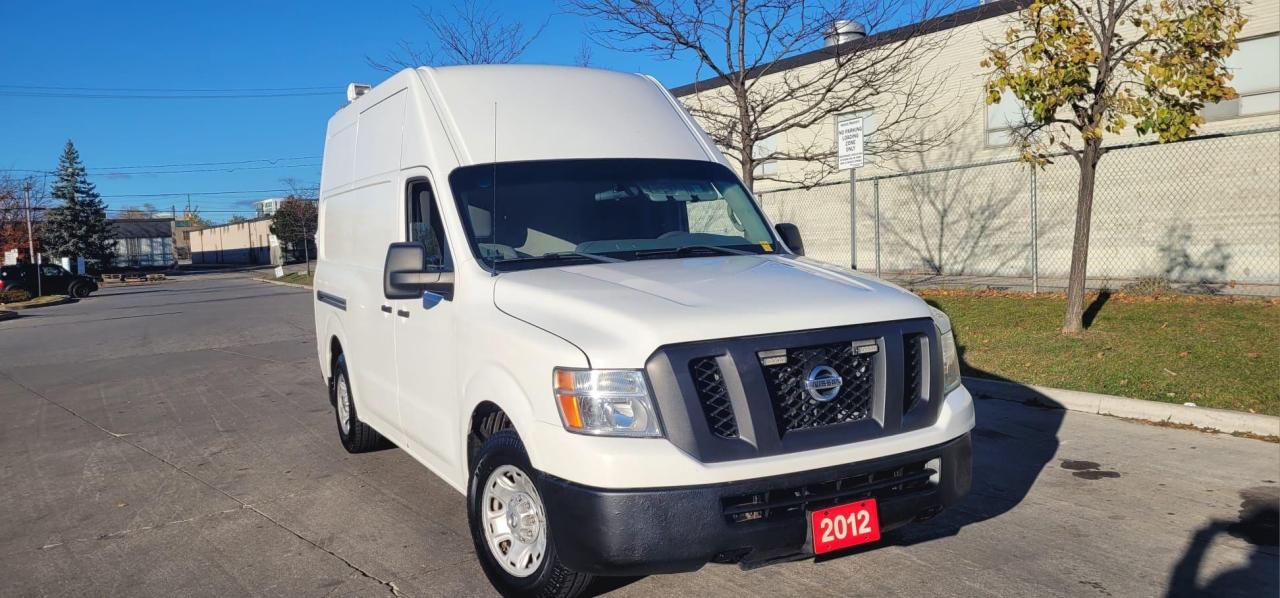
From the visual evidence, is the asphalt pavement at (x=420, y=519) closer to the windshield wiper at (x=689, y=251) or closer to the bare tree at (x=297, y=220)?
Result: the windshield wiper at (x=689, y=251)

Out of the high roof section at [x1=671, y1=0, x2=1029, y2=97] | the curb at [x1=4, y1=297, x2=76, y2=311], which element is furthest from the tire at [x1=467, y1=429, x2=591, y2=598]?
the curb at [x1=4, y1=297, x2=76, y2=311]

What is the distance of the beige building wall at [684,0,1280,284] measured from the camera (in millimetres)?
15227

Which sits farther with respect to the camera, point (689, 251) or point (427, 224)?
point (427, 224)

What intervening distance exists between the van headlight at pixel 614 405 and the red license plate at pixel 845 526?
28.2 inches

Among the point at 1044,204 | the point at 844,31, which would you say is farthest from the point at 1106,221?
the point at 844,31

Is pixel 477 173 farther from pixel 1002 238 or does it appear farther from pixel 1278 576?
pixel 1002 238

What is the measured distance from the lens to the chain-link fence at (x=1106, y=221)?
49.5ft

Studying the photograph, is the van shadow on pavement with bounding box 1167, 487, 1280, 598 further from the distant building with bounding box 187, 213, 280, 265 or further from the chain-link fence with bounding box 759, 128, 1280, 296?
the distant building with bounding box 187, 213, 280, 265

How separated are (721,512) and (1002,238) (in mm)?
16938

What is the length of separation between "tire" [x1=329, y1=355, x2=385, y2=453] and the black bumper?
→ 351 cm

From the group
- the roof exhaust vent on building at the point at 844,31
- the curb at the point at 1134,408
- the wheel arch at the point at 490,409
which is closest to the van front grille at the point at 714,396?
the wheel arch at the point at 490,409

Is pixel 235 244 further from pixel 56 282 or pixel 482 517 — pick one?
pixel 482 517

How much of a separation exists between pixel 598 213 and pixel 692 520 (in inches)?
82.0

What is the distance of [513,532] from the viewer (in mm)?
4020
